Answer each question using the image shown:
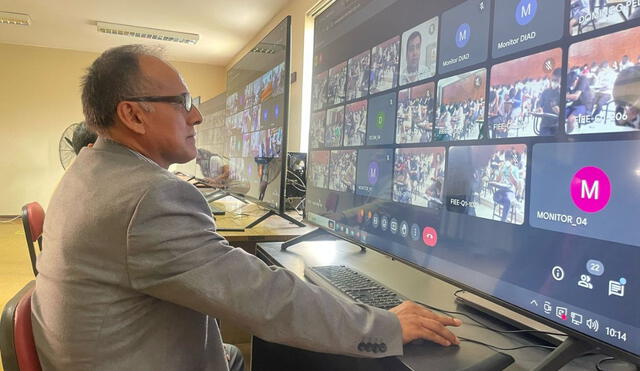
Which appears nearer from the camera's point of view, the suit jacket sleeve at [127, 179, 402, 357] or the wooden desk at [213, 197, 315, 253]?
the suit jacket sleeve at [127, 179, 402, 357]

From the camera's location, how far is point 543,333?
84cm

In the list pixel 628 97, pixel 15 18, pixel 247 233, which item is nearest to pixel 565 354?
pixel 628 97

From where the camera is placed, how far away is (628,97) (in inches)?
24.6

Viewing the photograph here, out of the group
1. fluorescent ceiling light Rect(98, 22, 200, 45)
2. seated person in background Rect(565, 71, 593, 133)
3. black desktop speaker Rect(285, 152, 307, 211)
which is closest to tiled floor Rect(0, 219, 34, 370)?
black desktop speaker Rect(285, 152, 307, 211)

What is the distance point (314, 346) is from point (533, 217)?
47cm

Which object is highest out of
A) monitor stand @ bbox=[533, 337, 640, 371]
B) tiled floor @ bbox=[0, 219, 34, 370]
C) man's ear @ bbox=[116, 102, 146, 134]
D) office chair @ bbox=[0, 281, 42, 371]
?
man's ear @ bbox=[116, 102, 146, 134]

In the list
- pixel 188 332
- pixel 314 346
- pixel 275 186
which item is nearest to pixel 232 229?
pixel 275 186

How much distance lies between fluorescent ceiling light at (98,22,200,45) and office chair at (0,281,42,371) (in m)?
5.78

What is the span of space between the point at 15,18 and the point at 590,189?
6.83 metres

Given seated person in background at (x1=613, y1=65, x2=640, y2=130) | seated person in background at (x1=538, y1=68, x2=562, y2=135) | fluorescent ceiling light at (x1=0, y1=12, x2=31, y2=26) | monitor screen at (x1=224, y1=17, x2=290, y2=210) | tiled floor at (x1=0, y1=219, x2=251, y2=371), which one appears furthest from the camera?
fluorescent ceiling light at (x1=0, y1=12, x2=31, y2=26)

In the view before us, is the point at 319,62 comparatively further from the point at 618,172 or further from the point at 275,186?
the point at 618,172

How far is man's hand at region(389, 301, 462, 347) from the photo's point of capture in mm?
796

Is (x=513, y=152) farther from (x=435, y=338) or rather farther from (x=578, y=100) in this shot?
(x=435, y=338)

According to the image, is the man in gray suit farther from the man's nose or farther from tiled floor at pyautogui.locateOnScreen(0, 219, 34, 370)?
tiled floor at pyautogui.locateOnScreen(0, 219, 34, 370)
